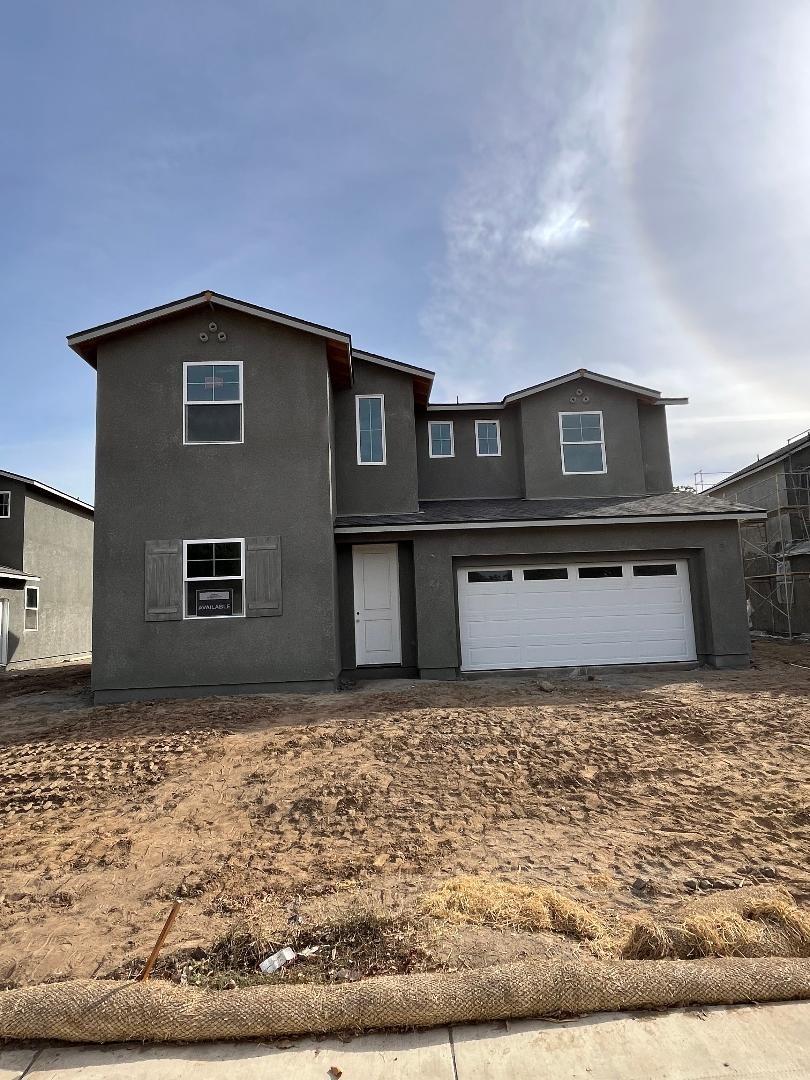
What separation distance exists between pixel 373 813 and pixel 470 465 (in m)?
10.8

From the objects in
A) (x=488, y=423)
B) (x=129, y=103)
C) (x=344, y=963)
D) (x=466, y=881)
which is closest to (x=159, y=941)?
(x=344, y=963)

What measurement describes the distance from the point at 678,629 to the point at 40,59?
14182 millimetres

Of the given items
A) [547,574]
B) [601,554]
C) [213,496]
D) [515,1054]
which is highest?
[213,496]

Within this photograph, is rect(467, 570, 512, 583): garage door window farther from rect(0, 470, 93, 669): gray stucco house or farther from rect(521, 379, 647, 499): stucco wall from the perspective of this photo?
rect(0, 470, 93, 669): gray stucco house

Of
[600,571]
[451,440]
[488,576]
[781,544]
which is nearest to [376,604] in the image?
[488,576]

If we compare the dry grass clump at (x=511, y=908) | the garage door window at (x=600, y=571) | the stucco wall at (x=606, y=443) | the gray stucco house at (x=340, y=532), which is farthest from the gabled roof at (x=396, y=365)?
the dry grass clump at (x=511, y=908)

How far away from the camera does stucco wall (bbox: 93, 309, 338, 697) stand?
10.6 metres

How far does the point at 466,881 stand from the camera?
4199 millimetres

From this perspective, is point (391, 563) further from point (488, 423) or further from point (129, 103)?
point (129, 103)

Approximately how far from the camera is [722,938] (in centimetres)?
329

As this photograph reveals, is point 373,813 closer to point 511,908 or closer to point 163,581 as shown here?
point 511,908

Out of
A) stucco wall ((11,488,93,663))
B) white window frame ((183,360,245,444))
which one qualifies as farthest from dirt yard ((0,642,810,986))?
stucco wall ((11,488,93,663))

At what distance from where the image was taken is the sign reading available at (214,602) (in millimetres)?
10742

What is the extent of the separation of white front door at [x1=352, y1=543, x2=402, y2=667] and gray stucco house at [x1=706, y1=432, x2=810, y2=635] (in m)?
12.3
